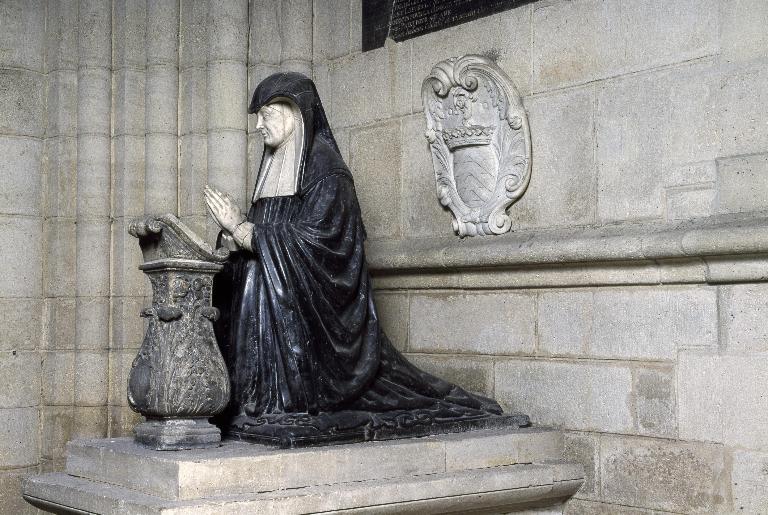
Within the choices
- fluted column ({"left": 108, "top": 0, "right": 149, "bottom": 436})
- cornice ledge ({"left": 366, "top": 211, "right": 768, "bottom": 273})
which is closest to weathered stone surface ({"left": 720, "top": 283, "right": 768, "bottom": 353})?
cornice ledge ({"left": 366, "top": 211, "right": 768, "bottom": 273})

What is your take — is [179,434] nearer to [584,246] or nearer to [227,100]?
[584,246]

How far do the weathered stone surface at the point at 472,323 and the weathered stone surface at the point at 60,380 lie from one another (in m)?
1.97

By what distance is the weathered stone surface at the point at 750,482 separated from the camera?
4441mm

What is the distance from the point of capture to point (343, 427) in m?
4.63

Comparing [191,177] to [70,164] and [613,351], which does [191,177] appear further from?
[613,351]

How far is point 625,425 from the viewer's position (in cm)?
495

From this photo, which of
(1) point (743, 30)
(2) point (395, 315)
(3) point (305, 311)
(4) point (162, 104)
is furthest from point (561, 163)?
(4) point (162, 104)

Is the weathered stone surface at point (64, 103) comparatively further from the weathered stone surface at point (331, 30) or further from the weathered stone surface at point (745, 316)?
the weathered stone surface at point (745, 316)

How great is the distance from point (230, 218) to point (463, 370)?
61.8 inches

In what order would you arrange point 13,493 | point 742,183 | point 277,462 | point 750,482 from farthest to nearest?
point 13,493 → point 742,183 → point 750,482 → point 277,462

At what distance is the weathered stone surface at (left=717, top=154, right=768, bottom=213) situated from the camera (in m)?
4.53

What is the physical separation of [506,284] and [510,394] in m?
0.54

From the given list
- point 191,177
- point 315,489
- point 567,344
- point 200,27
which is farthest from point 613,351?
point 200,27

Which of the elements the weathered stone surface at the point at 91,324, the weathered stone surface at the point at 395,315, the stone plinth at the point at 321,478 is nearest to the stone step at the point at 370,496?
the stone plinth at the point at 321,478
